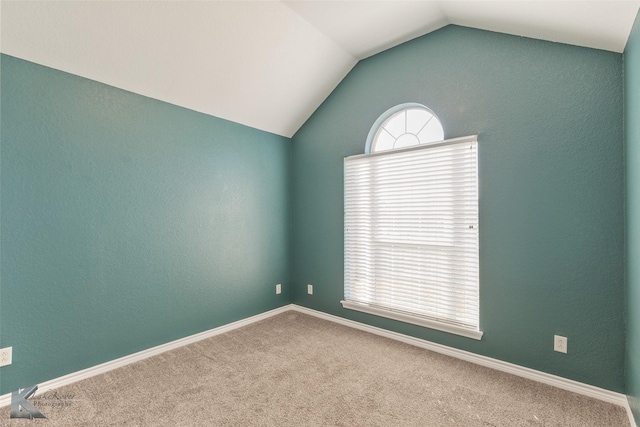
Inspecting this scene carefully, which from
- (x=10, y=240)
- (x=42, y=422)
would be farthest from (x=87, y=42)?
(x=42, y=422)

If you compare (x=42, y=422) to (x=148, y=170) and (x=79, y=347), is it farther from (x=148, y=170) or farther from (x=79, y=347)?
(x=148, y=170)

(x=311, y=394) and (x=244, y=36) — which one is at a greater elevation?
(x=244, y=36)

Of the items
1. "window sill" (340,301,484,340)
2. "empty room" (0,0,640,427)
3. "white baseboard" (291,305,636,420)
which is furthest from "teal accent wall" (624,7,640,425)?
"window sill" (340,301,484,340)

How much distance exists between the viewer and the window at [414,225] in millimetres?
2436

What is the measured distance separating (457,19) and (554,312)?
7.85 ft

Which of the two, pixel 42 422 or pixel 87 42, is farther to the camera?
pixel 87 42

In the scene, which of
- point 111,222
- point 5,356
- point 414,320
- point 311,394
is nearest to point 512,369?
point 414,320

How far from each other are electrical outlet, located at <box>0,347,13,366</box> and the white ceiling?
1.90 meters

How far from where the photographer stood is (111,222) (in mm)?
2299

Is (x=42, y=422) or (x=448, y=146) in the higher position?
(x=448, y=146)

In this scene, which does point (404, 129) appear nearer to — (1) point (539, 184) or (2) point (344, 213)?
(2) point (344, 213)

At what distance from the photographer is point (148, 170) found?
8.23 ft

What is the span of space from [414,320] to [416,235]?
2.59ft

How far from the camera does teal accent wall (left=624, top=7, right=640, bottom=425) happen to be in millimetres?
1535
